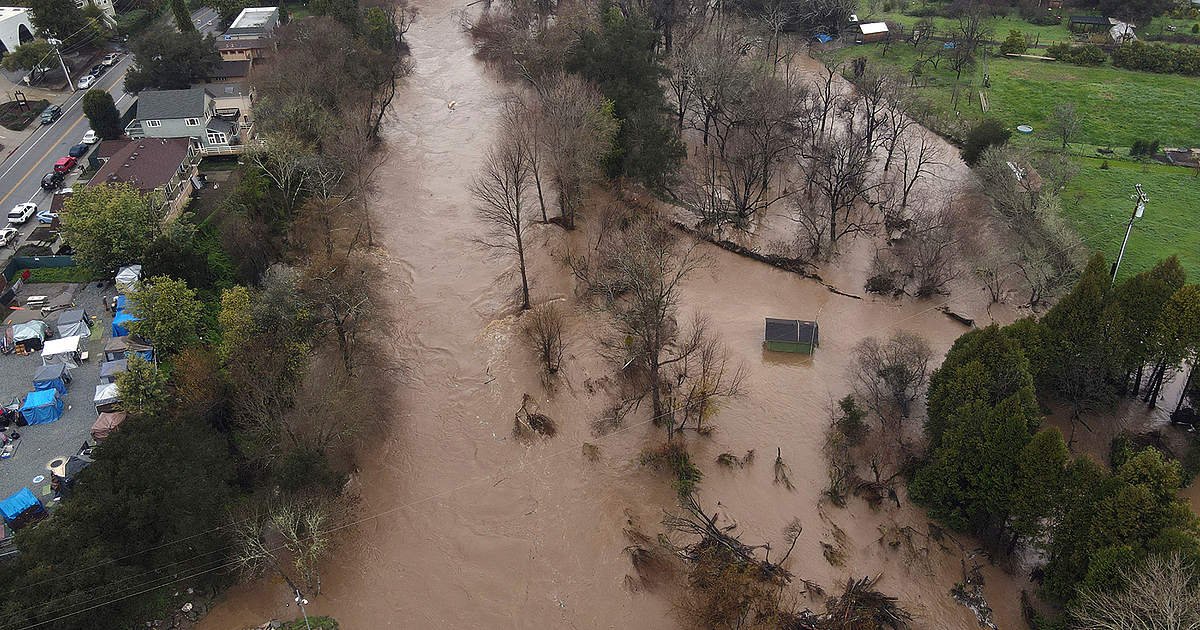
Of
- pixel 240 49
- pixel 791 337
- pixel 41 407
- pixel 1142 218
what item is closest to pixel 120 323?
pixel 41 407

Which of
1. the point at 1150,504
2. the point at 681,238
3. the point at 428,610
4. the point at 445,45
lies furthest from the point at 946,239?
the point at 445,45

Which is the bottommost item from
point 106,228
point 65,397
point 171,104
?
point 65,397

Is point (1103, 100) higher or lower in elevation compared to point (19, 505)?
higher

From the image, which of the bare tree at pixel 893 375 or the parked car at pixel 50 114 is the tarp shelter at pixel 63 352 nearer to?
the parked car at pixel 50 114

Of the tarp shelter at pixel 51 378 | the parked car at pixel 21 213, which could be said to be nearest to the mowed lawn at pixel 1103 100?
the tarp shelter at pixel 51 378

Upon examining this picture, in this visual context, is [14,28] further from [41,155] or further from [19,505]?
[19,505]

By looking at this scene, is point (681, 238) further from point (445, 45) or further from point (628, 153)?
point (445, 45)
